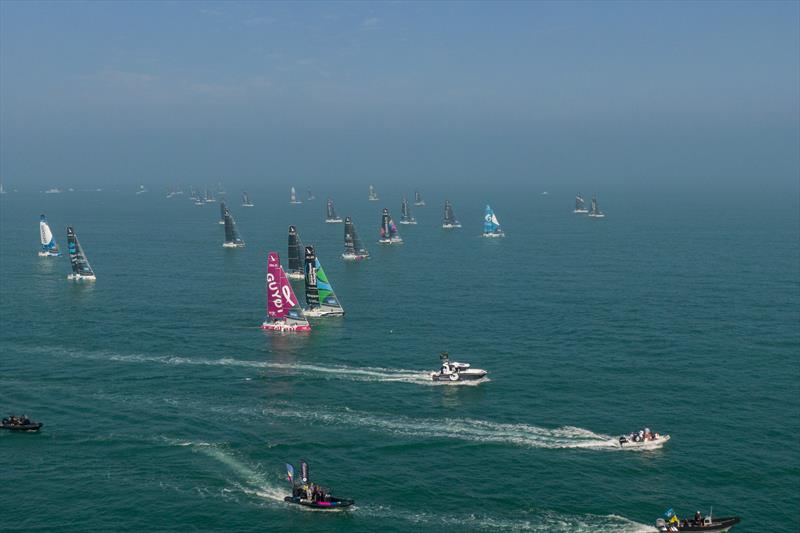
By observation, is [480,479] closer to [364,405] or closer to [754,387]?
[364,405]

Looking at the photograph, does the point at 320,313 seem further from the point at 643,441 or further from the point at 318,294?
the point at 643,441

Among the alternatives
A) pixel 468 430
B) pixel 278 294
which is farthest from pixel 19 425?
pixel 278 294

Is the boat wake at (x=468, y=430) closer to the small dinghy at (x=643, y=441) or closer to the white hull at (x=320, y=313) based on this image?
the small dinghy at (x=643, y=441)

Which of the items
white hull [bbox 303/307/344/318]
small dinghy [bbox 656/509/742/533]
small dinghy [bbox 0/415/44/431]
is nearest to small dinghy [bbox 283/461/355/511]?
small dinghy [bbox 656/509/742/533]

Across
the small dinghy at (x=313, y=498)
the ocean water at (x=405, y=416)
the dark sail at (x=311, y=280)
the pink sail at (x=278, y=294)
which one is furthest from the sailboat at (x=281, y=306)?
the small dinghy at (x=313, y=498)

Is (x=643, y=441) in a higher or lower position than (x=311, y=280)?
lower

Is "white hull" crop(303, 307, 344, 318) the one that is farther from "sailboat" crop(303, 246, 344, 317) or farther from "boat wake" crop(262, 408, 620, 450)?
"boat wake" crop(262, 408, 620, 450)
